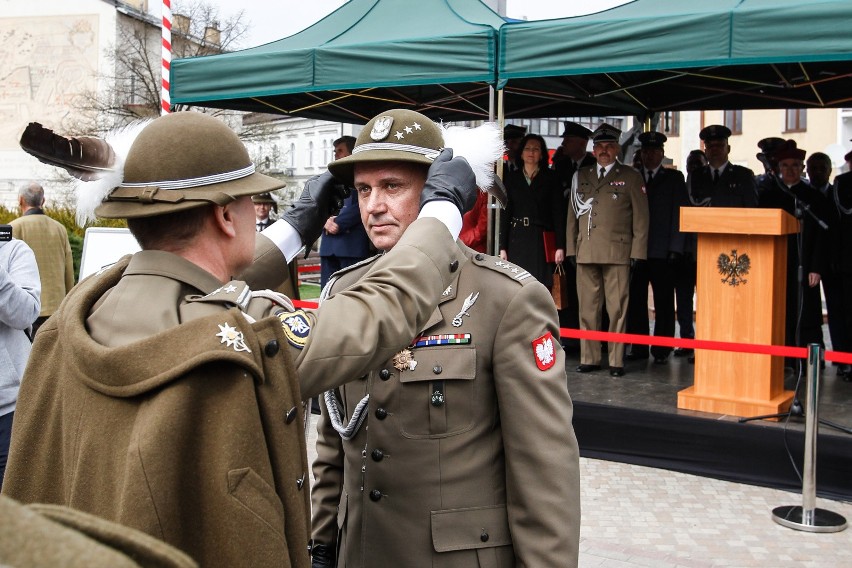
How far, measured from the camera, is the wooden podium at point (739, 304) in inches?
270

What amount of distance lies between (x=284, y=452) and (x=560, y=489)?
3.13 ft

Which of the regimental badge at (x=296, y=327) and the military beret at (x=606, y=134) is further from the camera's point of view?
the military beret at (x=606, y=134)

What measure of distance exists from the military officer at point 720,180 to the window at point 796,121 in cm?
2397

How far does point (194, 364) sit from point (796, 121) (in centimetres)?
3309

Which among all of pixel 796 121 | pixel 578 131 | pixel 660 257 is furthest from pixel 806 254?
pixel 796 121

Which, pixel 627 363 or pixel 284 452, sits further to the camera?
pixel 627 363

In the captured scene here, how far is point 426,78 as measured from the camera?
23.6ft

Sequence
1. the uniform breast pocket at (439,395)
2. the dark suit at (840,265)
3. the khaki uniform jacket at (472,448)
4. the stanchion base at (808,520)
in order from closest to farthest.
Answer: the khaki uniform jacket at (472,448), the uniform breast pocket at (439,395), the stanchion base at (808,520), the dark suit at (840,265)

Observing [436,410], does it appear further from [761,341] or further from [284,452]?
[761,341]

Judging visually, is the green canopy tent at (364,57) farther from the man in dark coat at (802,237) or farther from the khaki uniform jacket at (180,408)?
the khaki uniform jacket at (180,408)

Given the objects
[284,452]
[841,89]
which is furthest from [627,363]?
[284,452]

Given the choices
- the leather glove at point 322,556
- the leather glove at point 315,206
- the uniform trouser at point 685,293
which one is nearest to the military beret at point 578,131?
the uniform trouser at point 685,293

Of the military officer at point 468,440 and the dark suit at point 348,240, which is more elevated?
the dark suit at point 348,240

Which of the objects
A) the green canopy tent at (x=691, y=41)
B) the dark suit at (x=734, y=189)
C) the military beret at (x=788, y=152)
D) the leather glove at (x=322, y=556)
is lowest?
the leather glove at (x=322, y=556)
